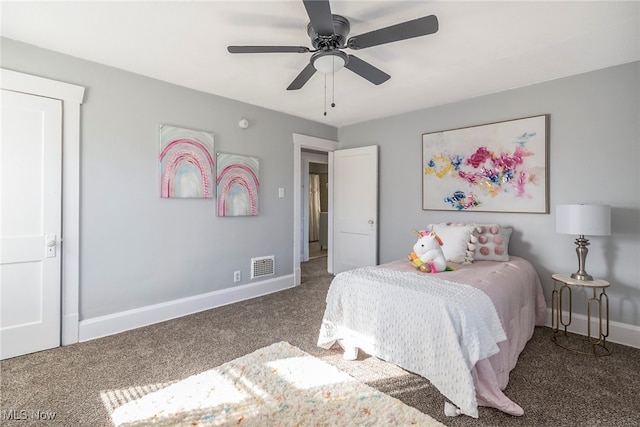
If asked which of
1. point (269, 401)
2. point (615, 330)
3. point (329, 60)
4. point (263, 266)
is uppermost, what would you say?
point (329, 60)

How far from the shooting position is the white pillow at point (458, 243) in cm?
291

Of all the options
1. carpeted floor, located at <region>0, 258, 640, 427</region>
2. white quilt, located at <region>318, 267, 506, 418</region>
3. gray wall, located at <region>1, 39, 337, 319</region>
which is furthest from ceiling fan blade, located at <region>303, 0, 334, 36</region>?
carpeted floor, located at <region>0, 258, 640, 427</region>

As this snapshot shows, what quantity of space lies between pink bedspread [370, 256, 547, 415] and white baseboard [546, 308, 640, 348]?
0.24m

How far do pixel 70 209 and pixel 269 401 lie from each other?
7.47 feet

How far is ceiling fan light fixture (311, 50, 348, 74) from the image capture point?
1961mm

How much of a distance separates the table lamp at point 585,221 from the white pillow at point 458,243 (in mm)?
750

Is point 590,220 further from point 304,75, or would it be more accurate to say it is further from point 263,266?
point 263,266

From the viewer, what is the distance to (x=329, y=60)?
2.02m

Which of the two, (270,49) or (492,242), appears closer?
(270,49)

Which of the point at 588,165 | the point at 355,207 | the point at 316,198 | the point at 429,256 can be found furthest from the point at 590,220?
the point at 316,198

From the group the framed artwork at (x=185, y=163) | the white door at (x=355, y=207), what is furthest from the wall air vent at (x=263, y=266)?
the white door at (x=355, y=207)

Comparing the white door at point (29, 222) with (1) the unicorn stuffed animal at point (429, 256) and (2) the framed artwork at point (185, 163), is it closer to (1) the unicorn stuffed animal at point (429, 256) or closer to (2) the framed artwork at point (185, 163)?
(2) the framed artwork at point (185, 163)

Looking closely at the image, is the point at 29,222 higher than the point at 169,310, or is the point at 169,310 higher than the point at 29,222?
the point at 29,222

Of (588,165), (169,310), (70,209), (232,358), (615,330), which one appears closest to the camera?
(232,358)
